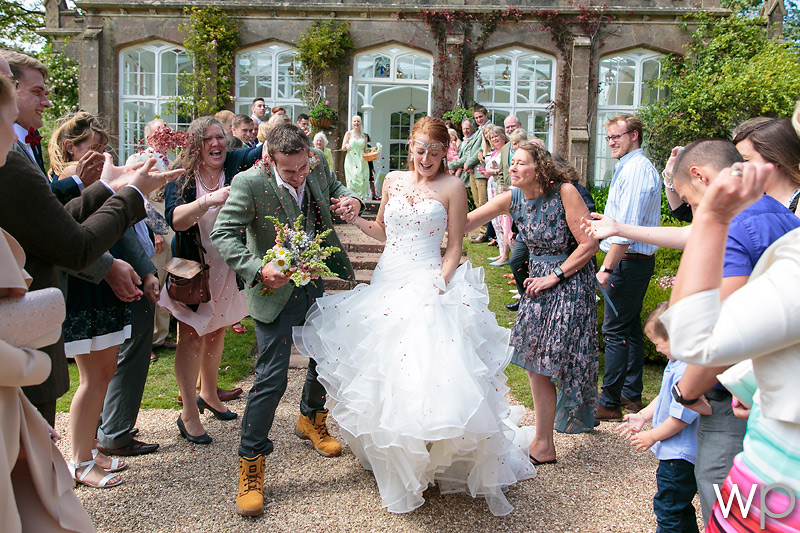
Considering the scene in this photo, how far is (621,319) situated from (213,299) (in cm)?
314

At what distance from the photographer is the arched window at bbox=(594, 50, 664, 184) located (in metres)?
15.3

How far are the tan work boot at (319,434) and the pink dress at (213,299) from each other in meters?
0.92

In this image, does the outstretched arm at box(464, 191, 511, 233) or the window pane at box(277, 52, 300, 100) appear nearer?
the outstretched arm at box(464, 191, 511, 233)

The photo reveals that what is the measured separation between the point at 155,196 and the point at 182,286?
964mm

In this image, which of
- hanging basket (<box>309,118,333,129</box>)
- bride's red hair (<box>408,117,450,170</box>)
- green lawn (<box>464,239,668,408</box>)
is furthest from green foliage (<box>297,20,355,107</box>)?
bride's red hair (<box>408,117,450,170</box>)

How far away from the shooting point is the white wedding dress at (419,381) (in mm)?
3064

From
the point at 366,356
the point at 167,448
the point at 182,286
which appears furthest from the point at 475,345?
the point at 167,448

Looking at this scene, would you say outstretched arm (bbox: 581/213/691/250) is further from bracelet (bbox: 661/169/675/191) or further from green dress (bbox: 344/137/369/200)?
green dress (bbox: 344/137/369/200)

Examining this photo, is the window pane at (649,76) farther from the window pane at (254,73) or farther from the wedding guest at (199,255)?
the wedding guest at (199,255)

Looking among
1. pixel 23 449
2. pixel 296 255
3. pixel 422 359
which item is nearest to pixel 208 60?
pixel 296 255

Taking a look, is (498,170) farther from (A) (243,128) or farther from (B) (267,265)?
(B) (267,265)

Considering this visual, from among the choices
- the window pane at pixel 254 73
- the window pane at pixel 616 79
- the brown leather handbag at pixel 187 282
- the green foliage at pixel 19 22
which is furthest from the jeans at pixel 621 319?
the green foliage at pixel 19 22

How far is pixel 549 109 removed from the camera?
607 inches

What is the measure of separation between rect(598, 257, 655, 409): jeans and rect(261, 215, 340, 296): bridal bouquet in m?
2.52
